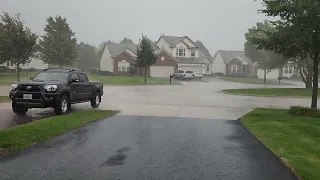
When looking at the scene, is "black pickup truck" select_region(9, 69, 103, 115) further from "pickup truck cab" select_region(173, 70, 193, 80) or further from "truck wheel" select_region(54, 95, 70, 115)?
"pickup truck cab" select_region(173, 70, 193, 80)

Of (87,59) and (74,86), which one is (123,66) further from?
(74,86)

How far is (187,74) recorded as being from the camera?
55.9 meters

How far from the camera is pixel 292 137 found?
932 cm

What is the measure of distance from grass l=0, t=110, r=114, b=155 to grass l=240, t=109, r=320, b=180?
223 inches

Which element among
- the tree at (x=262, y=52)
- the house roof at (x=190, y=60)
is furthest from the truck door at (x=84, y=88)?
the house roof at (x=190, y=60)

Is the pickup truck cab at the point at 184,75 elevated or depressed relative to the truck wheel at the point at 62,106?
elevated

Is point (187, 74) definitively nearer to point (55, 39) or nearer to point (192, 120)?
point (55, 39)

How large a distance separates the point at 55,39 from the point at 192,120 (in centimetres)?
4015

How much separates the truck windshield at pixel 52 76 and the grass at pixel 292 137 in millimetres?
7508

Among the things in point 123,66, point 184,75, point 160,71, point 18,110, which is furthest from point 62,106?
point 160,71

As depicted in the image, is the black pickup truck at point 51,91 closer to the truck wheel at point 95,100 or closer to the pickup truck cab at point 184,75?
the truck wheel at point 95,100

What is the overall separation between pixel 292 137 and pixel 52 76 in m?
9.60

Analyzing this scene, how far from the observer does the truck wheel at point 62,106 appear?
1288 cm

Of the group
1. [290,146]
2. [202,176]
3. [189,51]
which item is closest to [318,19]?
[290,146]
